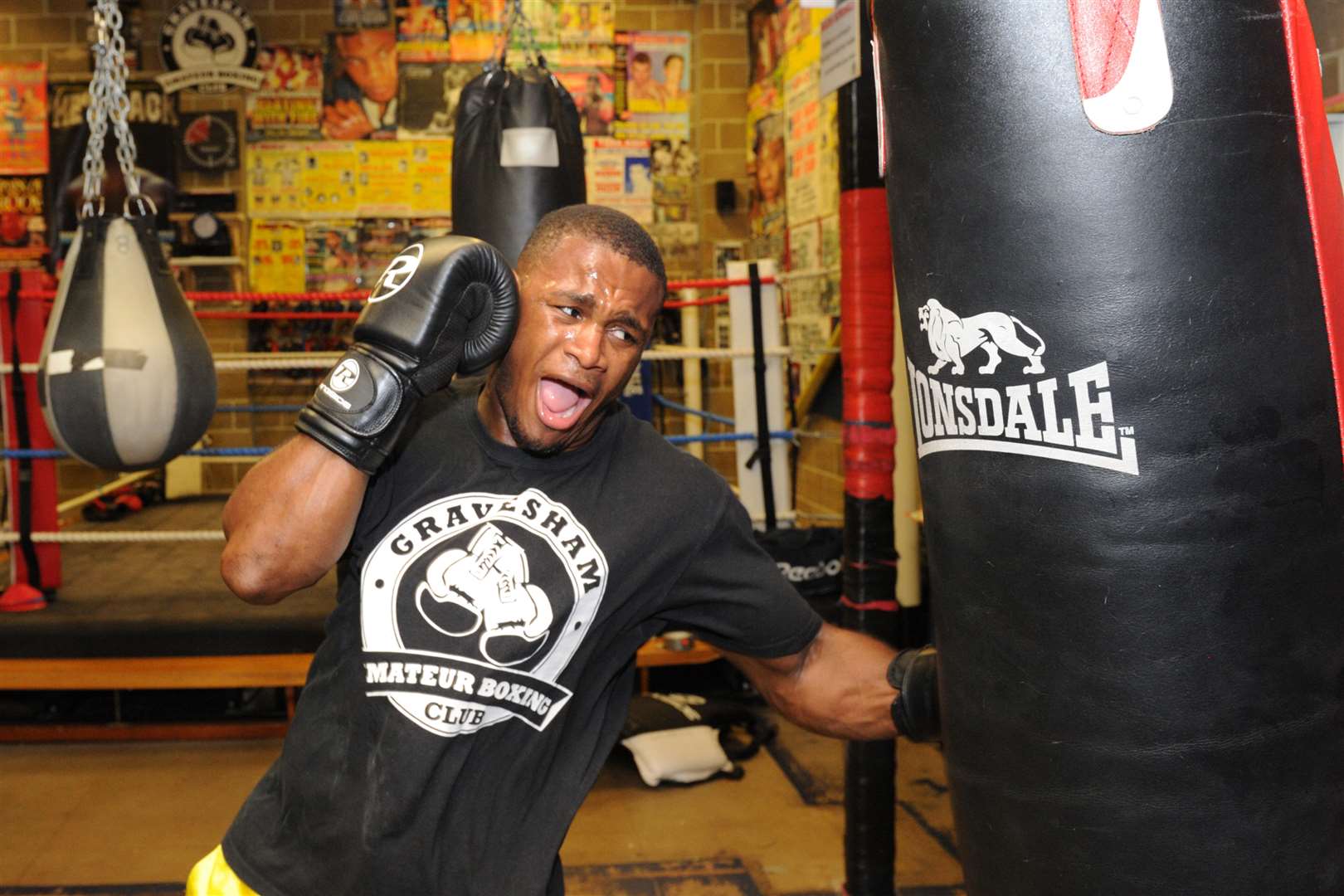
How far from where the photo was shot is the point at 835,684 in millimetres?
1545

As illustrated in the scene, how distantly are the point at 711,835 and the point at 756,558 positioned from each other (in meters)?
1.50

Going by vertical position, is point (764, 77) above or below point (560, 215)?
above

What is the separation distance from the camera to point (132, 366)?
101 inches

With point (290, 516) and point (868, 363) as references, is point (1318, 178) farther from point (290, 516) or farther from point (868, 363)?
point (868, 363)

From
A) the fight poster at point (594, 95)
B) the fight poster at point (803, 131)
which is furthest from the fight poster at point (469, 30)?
the fight poster at point (803, 131)

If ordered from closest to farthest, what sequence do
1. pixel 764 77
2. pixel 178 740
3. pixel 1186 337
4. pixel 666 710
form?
1. pixel 1186 337
2. pixel 666 710
3. pixel 178 740
4. pixel 764 77

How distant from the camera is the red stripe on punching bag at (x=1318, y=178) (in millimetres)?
857

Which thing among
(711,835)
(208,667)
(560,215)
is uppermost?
(560,215)

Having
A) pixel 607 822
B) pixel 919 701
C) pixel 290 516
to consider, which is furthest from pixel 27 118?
pixel 919 701

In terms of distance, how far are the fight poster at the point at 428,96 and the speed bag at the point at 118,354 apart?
13.7ft

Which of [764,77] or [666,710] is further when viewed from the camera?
[764,77]

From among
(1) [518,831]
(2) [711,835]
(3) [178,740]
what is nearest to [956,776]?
(1) [518,831]

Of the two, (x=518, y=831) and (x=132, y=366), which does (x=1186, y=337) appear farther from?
(x=132, y=366)

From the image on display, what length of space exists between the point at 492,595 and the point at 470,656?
74 mm
